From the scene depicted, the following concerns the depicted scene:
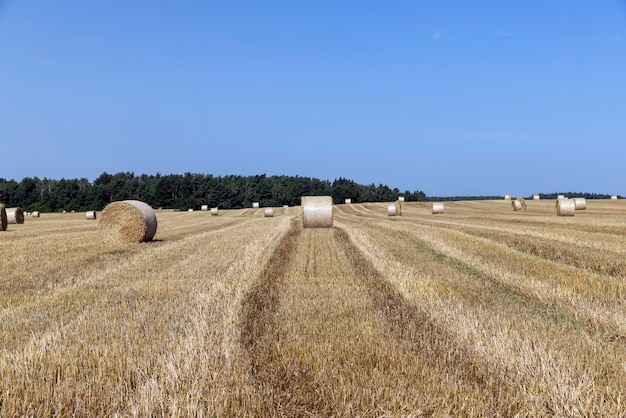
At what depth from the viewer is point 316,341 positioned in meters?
4.55

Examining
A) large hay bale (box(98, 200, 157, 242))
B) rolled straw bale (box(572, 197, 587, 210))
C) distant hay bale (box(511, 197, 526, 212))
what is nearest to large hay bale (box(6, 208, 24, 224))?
large hay bale (box(98, 200, 157, 242))

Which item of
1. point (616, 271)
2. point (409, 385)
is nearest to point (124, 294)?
point (409, 385)

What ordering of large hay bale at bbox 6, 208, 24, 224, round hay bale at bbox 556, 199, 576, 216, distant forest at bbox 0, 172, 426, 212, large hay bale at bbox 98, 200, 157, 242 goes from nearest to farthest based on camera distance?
large hay bale at bbox 98, 200, 157, 242
round hay bale at bbox 556, 199, 576, 216
large hay bale at bbox 6, 208, 24, 224
distant forest at bbox 0, 172, 426, 212

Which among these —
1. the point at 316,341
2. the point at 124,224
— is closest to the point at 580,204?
the point at 124,224

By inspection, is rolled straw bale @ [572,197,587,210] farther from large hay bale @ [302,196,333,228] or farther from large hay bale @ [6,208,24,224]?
large hay bale @ [6,208,24,224]

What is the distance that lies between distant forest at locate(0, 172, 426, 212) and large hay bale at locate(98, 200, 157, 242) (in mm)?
75311

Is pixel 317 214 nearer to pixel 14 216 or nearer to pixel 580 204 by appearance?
pixel 580 204

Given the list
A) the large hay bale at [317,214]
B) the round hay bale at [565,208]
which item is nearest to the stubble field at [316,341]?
the large hay bale at [317,214]

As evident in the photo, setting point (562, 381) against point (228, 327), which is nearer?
point (562, 381)

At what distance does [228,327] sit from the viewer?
4930mm

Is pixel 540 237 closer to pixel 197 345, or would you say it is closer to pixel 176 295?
pixel 176 295

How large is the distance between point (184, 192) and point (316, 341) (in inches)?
4388

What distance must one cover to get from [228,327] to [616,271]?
27.3 ft

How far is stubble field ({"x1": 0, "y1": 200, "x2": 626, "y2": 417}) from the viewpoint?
3.26 metres
